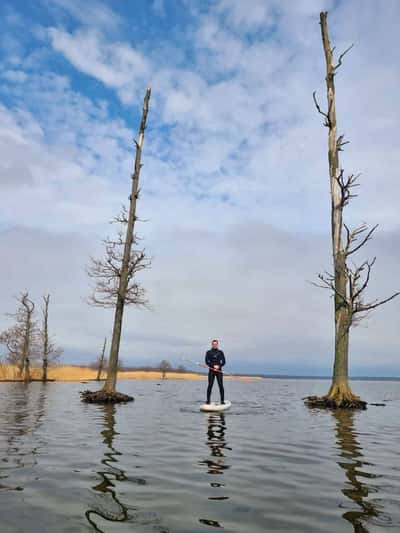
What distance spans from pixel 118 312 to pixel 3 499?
17466 millimetres

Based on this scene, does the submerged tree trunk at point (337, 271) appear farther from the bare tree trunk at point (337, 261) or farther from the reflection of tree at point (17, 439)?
the reflection of tree at point (17, 439)

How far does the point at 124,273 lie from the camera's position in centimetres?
2244

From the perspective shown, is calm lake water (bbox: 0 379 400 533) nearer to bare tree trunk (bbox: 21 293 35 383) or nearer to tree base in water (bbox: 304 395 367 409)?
tree base in water (bbox: 304 395 367 409)

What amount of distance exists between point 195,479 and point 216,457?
5.55 ft

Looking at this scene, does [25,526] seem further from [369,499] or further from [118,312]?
[118,312]

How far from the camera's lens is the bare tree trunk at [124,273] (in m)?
21.0

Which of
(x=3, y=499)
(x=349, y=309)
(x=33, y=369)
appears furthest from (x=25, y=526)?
(x=33, y=369)

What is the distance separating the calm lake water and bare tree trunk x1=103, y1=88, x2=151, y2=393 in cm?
1010

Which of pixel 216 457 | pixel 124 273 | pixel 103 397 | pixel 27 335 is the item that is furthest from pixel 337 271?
pixel 27 335

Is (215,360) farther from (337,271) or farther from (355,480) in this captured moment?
(355,480)

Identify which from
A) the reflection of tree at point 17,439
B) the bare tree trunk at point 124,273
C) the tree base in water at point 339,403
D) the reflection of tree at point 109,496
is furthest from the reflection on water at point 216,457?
the bare tree trunk at point 124,273

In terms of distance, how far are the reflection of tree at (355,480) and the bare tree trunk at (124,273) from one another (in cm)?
1253

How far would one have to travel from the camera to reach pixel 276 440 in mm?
9352

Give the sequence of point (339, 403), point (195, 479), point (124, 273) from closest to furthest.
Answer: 1. point (195, 479)
2. point (339, 403)
3. point (124, 273)
